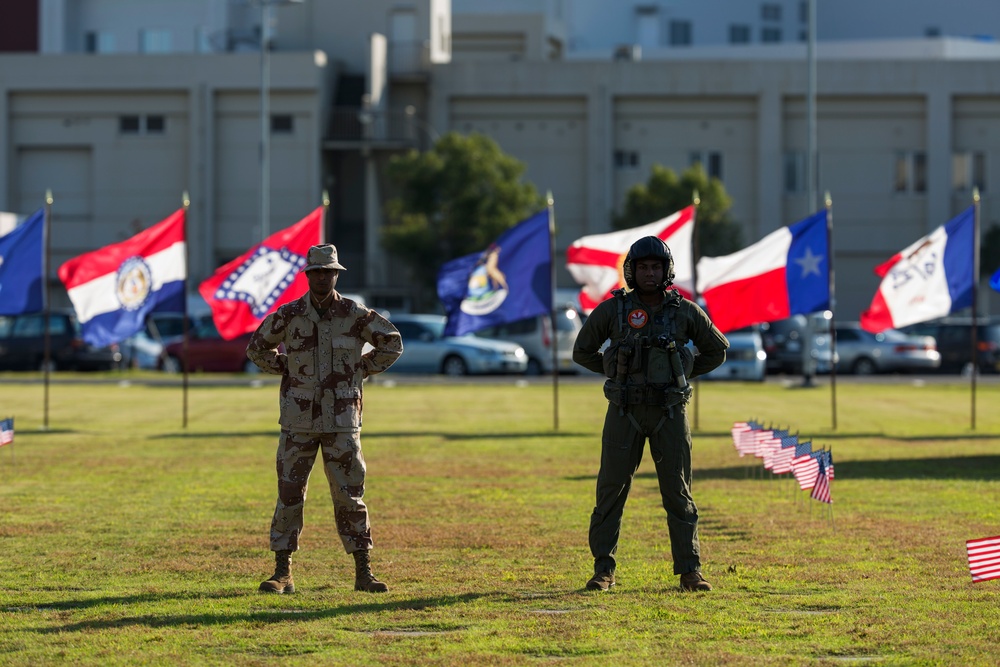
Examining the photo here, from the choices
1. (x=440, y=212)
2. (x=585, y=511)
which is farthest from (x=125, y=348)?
(x=585, y=511)

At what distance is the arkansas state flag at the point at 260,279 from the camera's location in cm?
2278

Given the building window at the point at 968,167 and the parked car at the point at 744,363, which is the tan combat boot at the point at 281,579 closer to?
the parked car at the point at 744,363

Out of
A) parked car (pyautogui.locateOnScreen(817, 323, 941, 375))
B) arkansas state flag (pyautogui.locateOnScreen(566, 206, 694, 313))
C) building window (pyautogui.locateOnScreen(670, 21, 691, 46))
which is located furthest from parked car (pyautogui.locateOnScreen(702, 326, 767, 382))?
building window (pyautogui.locateOnScreen(670, 21, 691, 46))

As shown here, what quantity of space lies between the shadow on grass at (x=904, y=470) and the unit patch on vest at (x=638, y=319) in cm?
781

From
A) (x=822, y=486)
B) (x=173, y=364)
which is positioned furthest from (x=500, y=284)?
(x=173, y=364)

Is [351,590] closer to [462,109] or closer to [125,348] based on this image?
[125,348]

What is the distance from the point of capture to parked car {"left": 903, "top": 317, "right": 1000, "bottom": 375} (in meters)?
45.4

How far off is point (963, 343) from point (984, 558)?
39.5 metres

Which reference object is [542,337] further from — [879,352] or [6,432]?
[6,432]

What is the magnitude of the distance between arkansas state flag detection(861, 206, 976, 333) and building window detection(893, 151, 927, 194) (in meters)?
37.2

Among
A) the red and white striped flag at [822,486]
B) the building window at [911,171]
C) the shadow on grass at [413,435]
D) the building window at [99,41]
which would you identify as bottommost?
the shadow on grass at [413,435]

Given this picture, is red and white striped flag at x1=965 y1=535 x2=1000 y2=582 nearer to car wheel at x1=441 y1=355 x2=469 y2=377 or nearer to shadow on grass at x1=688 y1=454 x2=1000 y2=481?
shadow on grass at x1=688 y1=454 x2=1000 y2=481

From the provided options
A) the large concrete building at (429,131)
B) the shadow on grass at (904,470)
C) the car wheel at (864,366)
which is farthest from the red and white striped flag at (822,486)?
the large concrete building at (429,131)

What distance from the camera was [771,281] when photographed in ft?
74.8
